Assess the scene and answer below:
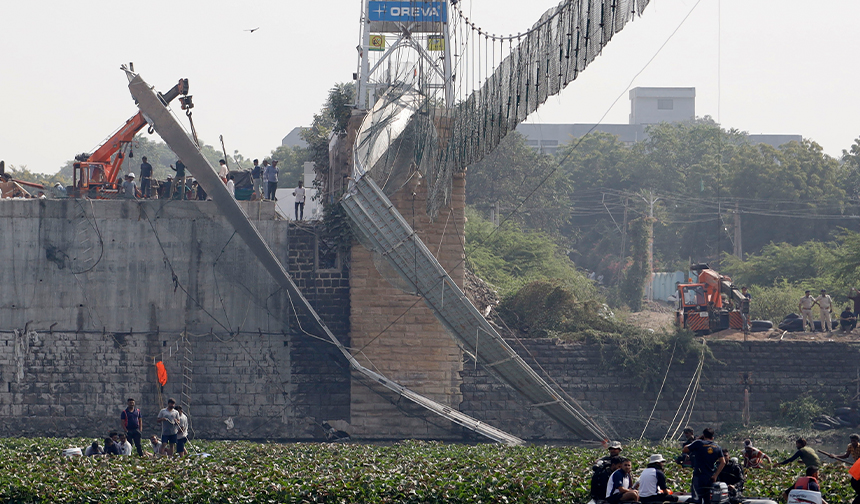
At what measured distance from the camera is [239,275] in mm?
26969

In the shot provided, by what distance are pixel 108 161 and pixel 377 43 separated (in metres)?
8.42

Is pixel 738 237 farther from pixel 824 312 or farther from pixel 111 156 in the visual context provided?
pixel 111 156

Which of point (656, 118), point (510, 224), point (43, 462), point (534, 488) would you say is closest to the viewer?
point (534, 488)

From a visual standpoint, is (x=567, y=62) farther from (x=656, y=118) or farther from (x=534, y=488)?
(x=656, y=118)

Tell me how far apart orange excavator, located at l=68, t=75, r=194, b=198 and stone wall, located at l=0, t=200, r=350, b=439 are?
1.07m

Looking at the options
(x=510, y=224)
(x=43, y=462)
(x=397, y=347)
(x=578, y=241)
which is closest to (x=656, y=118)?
(x=578, y=241)

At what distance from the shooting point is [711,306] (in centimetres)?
3095

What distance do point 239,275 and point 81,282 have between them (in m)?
4.09

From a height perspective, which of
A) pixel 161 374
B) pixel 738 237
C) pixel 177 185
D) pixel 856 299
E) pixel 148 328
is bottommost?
pixel 161 374

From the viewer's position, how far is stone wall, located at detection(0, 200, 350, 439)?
1032 inches

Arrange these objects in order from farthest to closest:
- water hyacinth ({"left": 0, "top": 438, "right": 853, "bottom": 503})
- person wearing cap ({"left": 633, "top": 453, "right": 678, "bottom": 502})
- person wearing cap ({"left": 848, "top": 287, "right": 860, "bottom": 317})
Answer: person wearing cap ({"left": 848, "top": 287, "right": 860, "bottom": 317}) → water hyacinth ({"left": 0, "top": 438, "right": 853, "bottom": 503}) → person wearing cap ({"left": 633, "top": 453, "right": 678, "bottom": 502})

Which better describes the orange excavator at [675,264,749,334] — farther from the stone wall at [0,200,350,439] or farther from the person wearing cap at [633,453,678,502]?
the person wearing cap at [633,453,678,502]

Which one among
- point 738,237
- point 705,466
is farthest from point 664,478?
point 738,237

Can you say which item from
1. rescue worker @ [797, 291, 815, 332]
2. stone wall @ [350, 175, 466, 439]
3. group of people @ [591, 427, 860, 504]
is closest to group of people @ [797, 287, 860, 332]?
rescue worker @ [797, 291, 815, 332]
